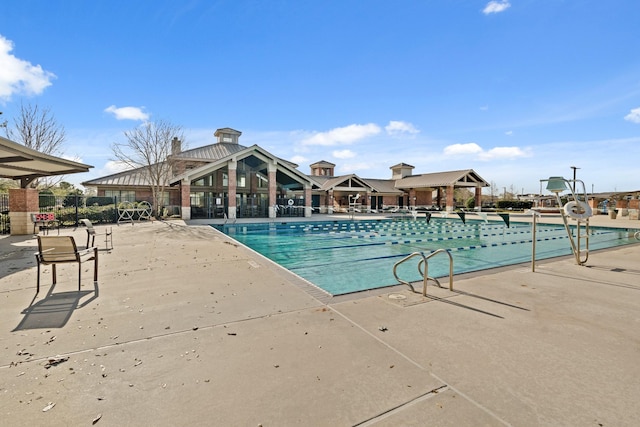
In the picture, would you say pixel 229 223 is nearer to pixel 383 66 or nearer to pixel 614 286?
pixel 383 66

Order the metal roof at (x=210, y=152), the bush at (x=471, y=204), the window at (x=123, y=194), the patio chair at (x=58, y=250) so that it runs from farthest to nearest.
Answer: the bush at (x=471, y=204)
the metal roof at (x=210, y=152)
the window at (x=123, y=194)
the patio chair at (x=58, y=250)

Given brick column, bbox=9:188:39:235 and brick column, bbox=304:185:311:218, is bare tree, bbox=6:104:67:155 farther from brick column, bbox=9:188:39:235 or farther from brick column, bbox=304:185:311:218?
brick column, bbox=304:185:311:218

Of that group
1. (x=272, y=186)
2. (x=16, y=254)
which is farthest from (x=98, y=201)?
(x=16, y=254)

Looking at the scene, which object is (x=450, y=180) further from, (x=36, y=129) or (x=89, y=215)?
(x=36, y=129)

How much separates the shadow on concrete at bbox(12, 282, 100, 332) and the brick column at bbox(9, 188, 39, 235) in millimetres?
10345

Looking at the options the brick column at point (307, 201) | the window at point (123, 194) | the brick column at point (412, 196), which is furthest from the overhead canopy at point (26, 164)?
the brick column at point (412, 196)

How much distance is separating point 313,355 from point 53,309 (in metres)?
3.88

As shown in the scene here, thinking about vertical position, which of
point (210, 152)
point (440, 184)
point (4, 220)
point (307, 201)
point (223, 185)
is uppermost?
point (210, 152)

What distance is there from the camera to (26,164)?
10.8 m

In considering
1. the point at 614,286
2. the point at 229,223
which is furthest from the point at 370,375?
the point at 229,223

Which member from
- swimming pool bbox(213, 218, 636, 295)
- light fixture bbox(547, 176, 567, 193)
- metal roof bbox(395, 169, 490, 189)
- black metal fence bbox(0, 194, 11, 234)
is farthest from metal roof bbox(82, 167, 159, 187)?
metal roof bbox(395, 169, 490, 189)

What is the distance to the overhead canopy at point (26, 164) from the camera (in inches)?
315

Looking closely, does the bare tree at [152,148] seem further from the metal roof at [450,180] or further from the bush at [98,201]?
the metal roof at [450,180]

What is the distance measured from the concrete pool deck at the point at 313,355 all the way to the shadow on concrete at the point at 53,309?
0.03m
